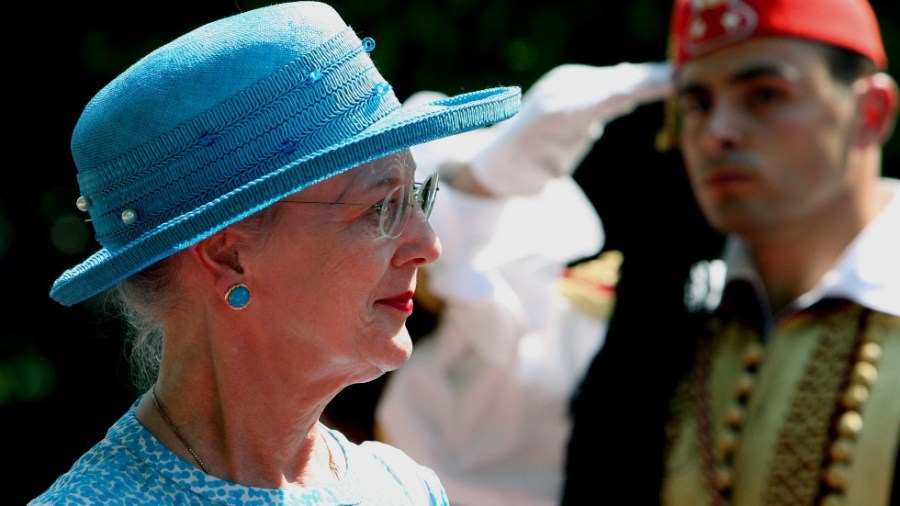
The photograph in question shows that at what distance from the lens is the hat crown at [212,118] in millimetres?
1764

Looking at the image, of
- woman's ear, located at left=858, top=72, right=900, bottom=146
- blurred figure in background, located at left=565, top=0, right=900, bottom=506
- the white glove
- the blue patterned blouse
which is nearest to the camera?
the blue patterned blouse

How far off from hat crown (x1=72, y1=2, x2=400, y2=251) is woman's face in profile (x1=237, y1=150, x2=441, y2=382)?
106mm

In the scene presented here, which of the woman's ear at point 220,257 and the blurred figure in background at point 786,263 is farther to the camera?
the blurred figure in background at point 786,263

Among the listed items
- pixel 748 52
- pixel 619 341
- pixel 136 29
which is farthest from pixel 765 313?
pixel 136 29

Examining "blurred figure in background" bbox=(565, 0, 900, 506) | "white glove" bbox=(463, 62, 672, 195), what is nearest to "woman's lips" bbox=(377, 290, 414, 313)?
"blurred figure in background" bbox=(565, 0, 900, 506)

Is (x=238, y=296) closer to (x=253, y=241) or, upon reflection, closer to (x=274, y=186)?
(x=253, y=241)

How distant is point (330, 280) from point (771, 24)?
180 centimetres

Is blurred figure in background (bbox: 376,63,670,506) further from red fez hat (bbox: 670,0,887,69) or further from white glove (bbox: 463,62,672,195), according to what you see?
red fez hat (bbox: 670,0,887,69)

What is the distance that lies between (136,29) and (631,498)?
2.75 meters

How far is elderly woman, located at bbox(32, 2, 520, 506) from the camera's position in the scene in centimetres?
177

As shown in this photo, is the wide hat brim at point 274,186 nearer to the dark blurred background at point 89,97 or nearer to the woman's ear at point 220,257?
the woman's ear at point 220,257

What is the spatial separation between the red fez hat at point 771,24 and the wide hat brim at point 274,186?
5.31 feet

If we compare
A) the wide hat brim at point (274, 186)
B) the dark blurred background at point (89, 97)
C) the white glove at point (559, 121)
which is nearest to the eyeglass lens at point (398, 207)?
the wide hat brim at point (274, 186)

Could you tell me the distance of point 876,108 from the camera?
3.48m
